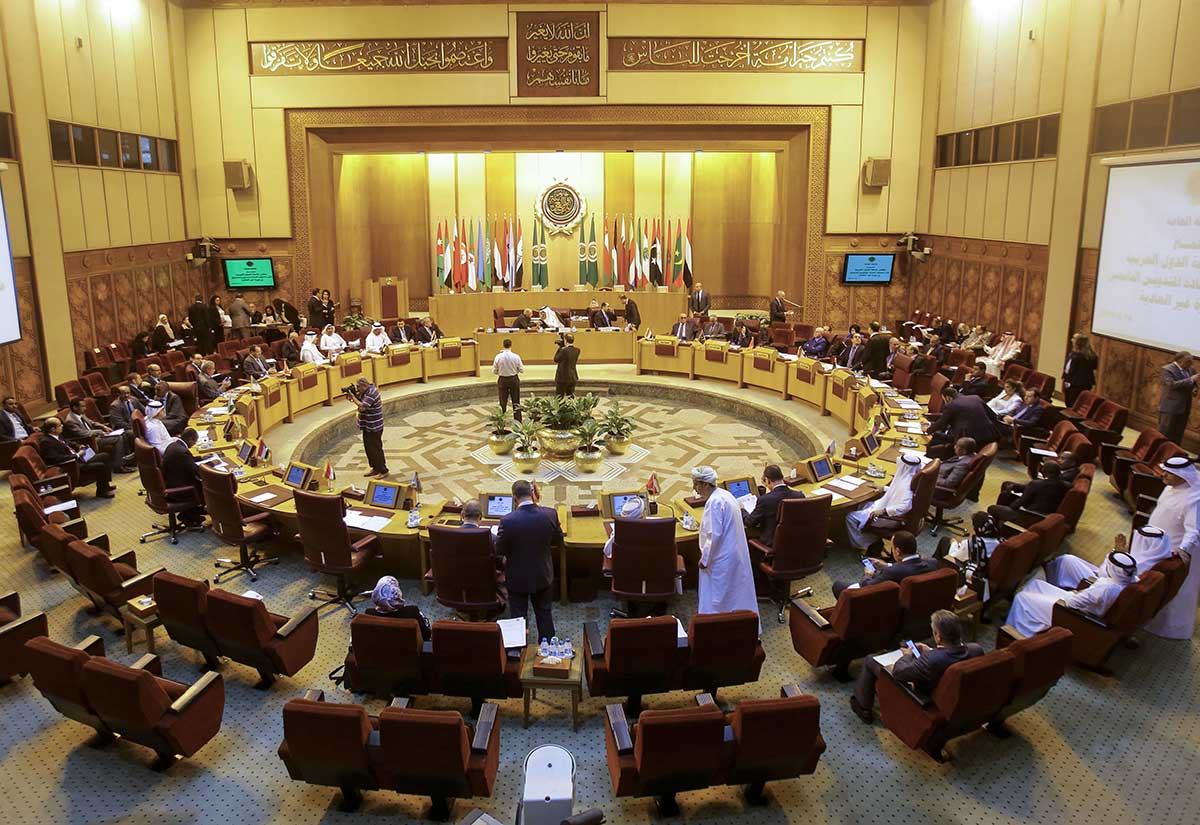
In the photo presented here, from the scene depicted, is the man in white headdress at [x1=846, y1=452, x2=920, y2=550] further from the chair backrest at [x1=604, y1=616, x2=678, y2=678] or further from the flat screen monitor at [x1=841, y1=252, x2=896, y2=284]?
the flat screen monitor at [x1=841, y1=252, x2=896, y2=284]

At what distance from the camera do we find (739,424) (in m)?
14.4

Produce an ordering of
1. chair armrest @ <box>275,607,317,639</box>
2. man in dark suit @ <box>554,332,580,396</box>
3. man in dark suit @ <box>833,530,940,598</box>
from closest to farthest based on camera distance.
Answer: chair armrest @ <box>275,607,317,639</box> < man in dark suit @ <box>833,530,940,598</box> < man in dark suit @ <box>554,332,580,396</box>

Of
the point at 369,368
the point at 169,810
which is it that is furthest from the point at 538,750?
the point at 369,368

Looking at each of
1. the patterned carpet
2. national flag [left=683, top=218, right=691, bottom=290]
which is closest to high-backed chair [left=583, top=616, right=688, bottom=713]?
the patterned carpet

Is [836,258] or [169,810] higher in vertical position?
[836,258]

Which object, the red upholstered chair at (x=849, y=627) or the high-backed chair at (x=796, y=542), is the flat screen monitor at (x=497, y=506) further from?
the red upholstered chair at (x=849, y=627)

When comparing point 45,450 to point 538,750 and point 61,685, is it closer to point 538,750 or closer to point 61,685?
point 61,685

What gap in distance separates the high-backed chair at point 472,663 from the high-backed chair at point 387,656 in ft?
0.37

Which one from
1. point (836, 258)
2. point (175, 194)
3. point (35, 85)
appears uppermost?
point (35, 85)

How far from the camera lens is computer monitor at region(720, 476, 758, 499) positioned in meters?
7.78

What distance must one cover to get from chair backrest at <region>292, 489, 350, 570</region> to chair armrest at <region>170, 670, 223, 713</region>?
1947 mm

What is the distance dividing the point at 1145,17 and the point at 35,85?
659 inches

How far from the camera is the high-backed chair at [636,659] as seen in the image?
5.13 m

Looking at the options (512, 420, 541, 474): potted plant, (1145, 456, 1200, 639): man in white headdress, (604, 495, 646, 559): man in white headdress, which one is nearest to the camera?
(1145, 456, 1200, 639): man in white headdress
